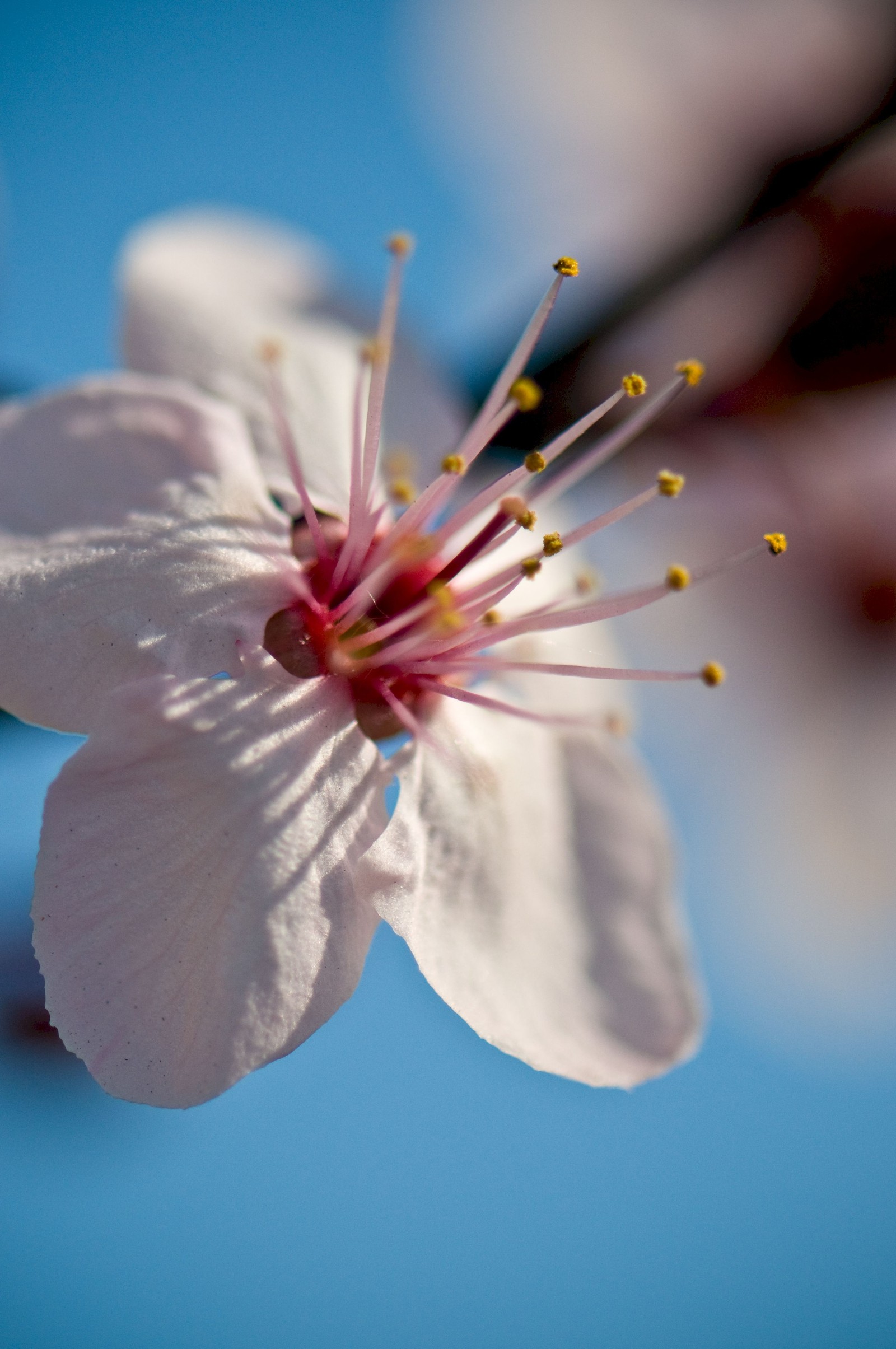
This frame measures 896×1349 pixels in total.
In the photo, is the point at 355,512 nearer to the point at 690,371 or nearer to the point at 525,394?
the point at 525,394

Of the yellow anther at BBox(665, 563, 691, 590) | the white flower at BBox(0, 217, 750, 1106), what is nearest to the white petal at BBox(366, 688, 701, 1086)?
the white flower at BBox(0, 217, 750, 1106)

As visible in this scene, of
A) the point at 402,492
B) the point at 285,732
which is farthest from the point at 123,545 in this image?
the point at 402,492

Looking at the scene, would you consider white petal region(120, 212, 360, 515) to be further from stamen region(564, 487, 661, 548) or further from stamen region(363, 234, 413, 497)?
stamen region(564, 487, 661, 548)

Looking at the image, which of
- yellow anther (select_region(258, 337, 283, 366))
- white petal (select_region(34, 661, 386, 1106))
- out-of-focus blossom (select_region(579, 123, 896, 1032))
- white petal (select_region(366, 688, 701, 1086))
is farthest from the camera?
out-of-focus blossom (select_region(579, 123, 896, 1032))

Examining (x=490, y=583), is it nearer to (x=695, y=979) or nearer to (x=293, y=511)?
(x=293, y=511)

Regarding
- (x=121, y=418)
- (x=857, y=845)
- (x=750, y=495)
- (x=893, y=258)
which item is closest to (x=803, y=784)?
(x=857, y=845)

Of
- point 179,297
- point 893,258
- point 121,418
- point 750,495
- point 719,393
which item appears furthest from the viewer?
point 750,495

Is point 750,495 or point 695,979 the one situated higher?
point 750,495

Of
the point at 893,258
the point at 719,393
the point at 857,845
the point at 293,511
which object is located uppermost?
the point at 893,258
